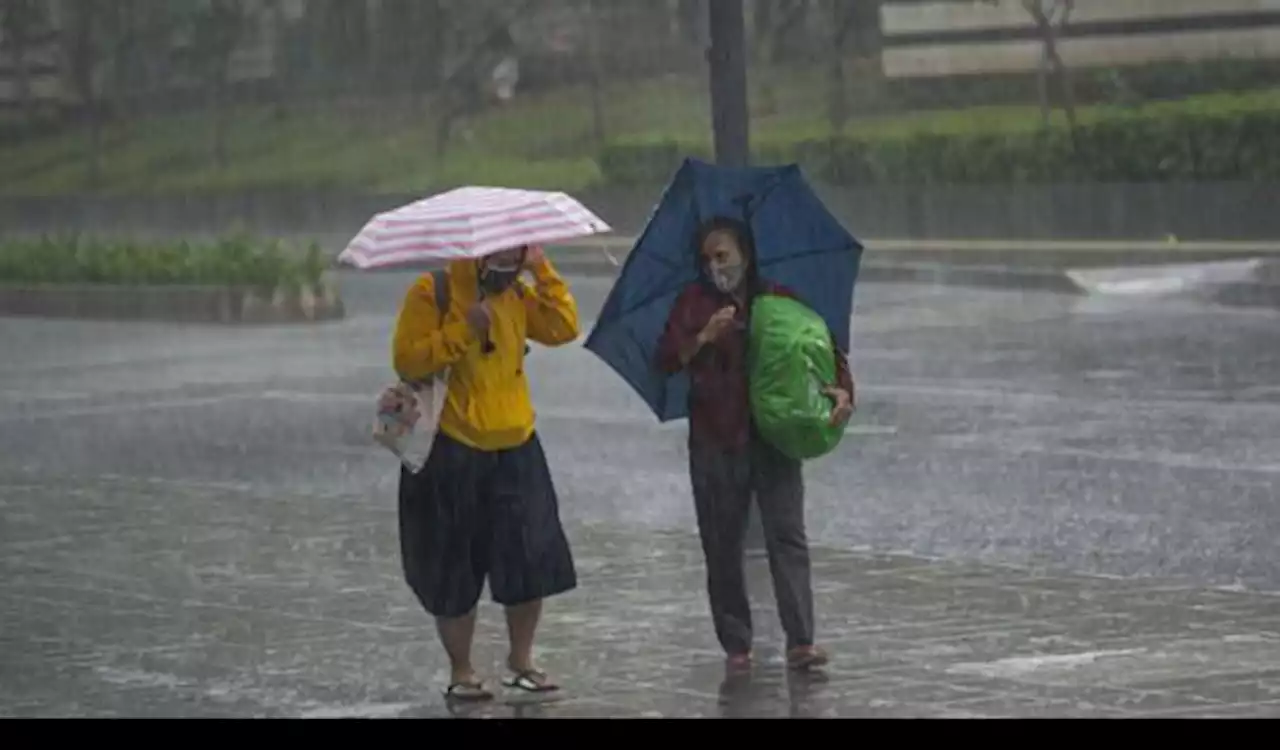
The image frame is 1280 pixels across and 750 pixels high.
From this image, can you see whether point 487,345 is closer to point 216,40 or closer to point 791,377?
point 791,377

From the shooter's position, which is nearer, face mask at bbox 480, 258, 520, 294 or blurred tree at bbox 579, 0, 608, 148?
face mask at bbox 480, 258, 520, 294

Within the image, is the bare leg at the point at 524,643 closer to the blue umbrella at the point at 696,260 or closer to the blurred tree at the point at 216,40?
the blue umbrella at the point at 696,260

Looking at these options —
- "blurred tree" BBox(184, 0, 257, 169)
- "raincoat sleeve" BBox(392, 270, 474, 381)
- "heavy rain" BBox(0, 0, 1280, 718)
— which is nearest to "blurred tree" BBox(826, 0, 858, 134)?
"heavy rain" BBox(0, 0, 1280, 718)

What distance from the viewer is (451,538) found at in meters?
7.91

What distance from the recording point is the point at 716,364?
317 inches

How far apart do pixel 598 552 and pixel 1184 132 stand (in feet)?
8.18

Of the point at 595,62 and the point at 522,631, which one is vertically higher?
the point at 595,62

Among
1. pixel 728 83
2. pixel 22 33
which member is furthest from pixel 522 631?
pixel 22 33

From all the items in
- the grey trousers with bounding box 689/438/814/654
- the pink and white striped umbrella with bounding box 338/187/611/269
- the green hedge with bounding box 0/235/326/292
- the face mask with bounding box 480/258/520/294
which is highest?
the pink and white striped umbrella with bounding box 338/187/611/269

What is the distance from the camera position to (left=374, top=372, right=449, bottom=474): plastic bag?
7.79 meters

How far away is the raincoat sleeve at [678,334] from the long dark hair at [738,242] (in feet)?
0.31

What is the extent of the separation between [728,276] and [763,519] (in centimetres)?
68

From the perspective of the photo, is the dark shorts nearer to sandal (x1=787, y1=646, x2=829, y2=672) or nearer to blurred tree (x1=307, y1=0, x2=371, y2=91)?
sandal (x1=787, y1=646, x2=829, y2=672)

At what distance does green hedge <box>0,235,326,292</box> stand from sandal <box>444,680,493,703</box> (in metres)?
3.08
